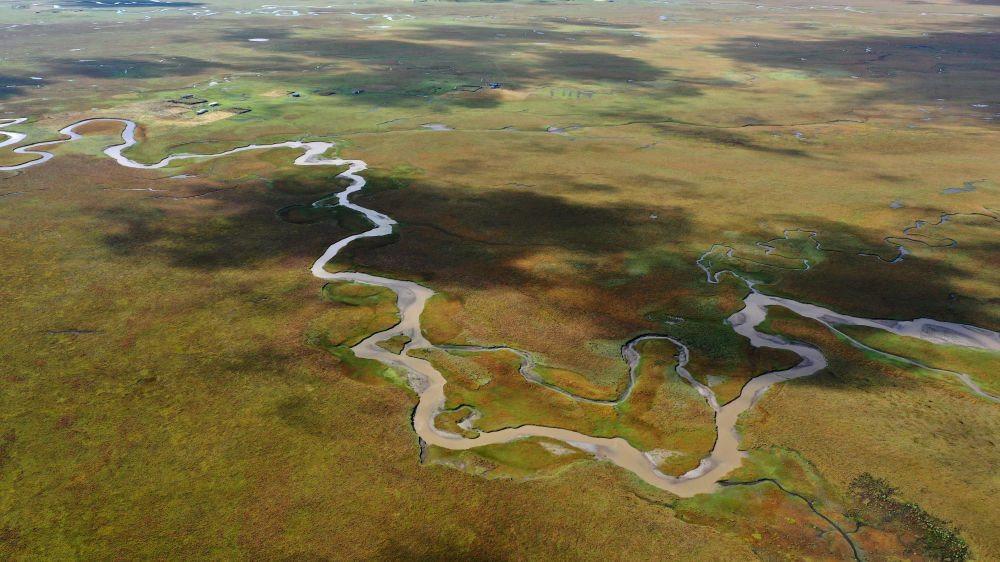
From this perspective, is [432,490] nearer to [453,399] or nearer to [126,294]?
[453,399]

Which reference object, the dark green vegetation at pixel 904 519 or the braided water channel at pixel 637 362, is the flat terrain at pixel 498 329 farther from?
the braided water channel at pixel 637 362

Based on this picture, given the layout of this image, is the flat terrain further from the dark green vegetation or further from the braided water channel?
the braided water channel

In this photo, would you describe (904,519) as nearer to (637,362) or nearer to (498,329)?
(637,362)

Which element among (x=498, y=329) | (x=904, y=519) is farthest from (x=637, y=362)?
(x=904, y=519)

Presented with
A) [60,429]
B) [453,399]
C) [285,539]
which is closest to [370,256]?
[453,399]

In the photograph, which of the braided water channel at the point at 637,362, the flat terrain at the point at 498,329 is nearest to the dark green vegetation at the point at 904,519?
the flat terrain at the point at 498,329

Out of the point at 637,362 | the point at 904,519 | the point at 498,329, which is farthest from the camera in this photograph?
the point at 498,329

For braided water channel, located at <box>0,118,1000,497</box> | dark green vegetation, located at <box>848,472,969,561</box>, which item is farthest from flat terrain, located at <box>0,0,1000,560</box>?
braided water channel, located at <box>0,118,1000,497</box>

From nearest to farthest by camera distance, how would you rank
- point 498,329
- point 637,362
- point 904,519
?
point 904,519, point 637,362, point 498,329
